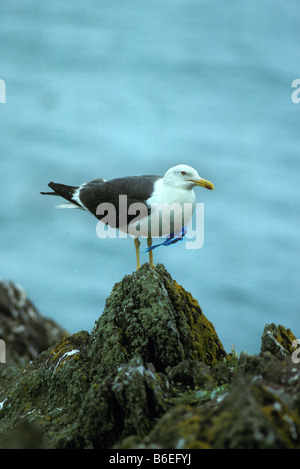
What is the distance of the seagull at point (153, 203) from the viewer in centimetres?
1011

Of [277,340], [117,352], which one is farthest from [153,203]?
[277,340]

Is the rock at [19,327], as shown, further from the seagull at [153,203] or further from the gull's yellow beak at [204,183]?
the gull's yellow beak at [204,183]

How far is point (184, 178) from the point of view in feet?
33.4

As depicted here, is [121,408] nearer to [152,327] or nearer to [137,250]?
[152,327]

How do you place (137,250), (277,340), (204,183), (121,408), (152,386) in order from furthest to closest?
(137,250) < (204,183) < (277,340) < (152,386) < (121,408)

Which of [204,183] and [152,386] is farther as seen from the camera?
[204,183]

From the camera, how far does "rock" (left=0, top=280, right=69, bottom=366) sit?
16.0 meters

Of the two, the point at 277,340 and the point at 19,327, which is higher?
the point at 19,327

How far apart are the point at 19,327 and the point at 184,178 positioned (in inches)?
341

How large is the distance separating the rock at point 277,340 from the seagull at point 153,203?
7.84 feet
